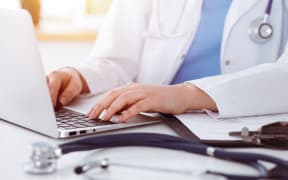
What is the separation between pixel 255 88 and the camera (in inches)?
40.7

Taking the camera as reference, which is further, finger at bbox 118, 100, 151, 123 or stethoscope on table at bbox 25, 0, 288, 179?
finger at bbox 118, 100, 151, 123

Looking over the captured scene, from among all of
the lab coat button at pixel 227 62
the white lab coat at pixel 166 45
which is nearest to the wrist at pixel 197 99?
the white lab coat at pixel 166 45

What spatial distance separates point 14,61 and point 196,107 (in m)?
0.35

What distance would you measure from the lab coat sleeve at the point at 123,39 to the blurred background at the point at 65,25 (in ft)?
2.75

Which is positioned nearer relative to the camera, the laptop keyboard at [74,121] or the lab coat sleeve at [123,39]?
the laptop keyboard at [74,121]

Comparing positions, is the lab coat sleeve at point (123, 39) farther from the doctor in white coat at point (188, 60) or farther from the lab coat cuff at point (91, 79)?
the lab coat cuff at point (91, 79)

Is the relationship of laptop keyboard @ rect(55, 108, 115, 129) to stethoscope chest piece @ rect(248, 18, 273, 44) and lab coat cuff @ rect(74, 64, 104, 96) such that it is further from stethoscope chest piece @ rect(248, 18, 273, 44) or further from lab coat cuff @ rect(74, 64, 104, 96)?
stethoscope chest piece @ rect(248, 18, 273, 44)

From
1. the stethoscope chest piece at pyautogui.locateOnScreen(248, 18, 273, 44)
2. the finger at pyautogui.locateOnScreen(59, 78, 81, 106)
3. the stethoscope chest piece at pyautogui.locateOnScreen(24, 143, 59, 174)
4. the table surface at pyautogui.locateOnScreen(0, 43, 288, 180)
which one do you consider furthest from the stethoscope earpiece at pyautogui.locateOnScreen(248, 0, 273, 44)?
the stethoscope chest piece at pyautogui.locateOnScreen(24, 143, 59, 174)

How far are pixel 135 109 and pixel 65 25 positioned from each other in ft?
5.01

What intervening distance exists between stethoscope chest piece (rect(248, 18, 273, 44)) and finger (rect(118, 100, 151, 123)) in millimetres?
475

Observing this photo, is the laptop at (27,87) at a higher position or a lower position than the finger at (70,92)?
higher

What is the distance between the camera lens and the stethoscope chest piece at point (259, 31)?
4.24 ft

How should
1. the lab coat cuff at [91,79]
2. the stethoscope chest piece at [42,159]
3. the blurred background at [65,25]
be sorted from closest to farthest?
the stethoscope chest piece at [42,159] → the lab coat cuff at [91,79] → the blurred background at [65,25]

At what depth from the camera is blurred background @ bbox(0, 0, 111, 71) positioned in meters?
2.28
